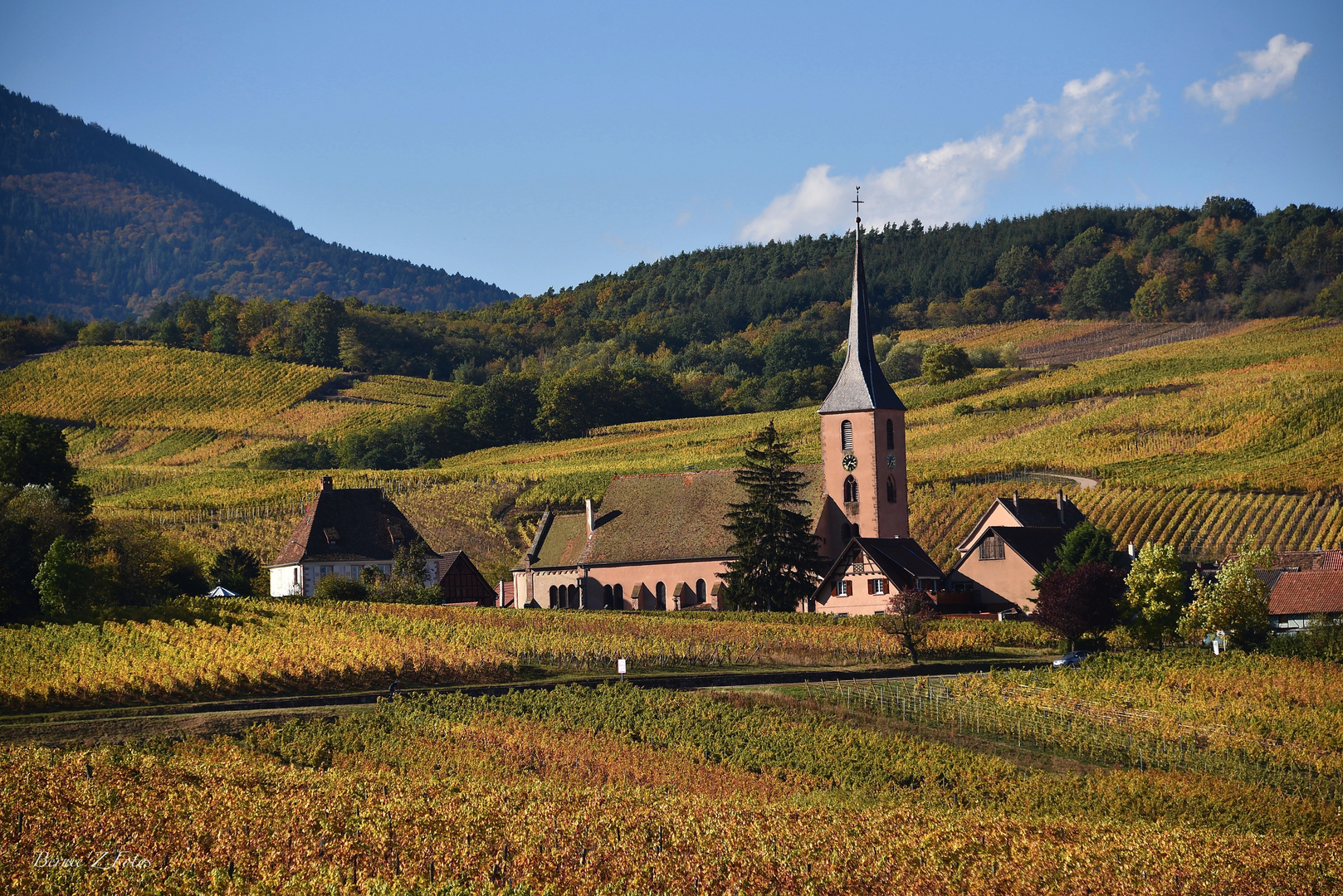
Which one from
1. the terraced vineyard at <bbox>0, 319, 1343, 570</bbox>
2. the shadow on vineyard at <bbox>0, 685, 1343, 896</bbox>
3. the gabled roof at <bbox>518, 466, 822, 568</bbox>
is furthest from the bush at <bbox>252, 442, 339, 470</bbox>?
the shadow on vineyard at <bbox>0, 685, 1343, 896</bbox>

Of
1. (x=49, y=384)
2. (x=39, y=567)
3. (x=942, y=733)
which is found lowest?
(x=942, y=733)

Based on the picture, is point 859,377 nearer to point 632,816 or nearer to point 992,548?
point 992,548

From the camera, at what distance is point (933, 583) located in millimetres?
60438

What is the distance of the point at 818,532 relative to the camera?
61531 millimetres

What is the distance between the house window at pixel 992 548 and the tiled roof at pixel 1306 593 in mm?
11784

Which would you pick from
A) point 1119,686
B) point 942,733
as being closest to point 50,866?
point 942,733

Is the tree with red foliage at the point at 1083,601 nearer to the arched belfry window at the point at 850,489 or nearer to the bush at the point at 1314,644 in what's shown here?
the bush at the point at 1314,644

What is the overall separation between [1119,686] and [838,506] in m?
25.8

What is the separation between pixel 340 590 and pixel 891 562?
2433 centimetres

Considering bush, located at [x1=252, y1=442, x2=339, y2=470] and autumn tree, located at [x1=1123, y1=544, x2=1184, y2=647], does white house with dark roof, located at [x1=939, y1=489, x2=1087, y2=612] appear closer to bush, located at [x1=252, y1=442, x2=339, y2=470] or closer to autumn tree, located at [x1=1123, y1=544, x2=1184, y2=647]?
autumn tree, located at [x1=1123, y1=544, x2=1184, y2=647]

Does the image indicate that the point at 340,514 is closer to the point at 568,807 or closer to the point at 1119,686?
the point at 1119,686

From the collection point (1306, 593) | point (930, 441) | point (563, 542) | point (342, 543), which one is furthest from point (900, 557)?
point (930, 441)

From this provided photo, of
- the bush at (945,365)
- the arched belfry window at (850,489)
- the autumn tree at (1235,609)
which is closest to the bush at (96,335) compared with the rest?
the bush at (945,365)

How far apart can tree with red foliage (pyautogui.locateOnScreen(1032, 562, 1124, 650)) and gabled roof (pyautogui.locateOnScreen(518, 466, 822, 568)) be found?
15.7 metres
